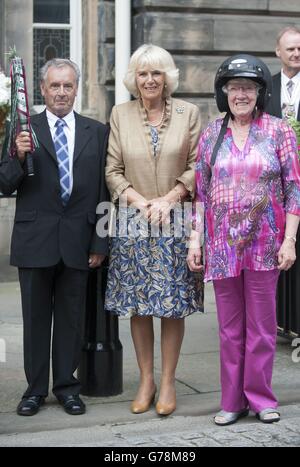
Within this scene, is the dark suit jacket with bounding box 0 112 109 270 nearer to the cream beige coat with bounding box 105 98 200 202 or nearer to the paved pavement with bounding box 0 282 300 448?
the cream beige coat with bounding box 105 98 200 202


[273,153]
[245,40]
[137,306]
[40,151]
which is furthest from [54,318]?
[245,40]

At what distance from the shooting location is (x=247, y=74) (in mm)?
5340

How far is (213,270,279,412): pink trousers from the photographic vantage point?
5.46m

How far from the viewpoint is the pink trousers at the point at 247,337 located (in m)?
5.46

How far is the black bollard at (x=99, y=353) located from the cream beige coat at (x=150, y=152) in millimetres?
731

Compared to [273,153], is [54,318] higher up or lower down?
lower down

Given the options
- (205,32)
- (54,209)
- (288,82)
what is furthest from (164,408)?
(205,32)

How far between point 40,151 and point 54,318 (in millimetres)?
922

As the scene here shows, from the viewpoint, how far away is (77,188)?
561 cm

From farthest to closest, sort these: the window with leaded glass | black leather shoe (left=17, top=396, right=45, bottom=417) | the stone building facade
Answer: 1. the window with leaded glass
2. the stone building facade
3. black leather shoe (left=17, top=396, right=45, bottom=417)

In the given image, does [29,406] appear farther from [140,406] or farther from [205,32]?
[205,32]

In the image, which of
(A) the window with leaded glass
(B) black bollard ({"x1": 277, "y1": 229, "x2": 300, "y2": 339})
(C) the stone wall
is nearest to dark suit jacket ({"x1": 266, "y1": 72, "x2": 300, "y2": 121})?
(B) black bollard ({"x1": 277, "y1": 229, "x2": 300, "y2": 339})

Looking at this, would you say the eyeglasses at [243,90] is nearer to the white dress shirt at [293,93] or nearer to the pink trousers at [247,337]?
the pink trousers at [247,337]

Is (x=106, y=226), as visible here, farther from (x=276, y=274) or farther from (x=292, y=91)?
(x=292, y=91)
